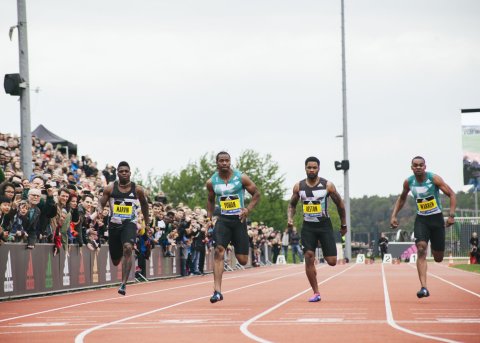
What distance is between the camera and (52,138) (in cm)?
4912

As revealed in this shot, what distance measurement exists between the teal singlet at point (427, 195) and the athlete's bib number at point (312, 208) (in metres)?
1.70

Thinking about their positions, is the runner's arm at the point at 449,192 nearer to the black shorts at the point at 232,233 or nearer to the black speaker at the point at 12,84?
the black shorts at the point at 232,233

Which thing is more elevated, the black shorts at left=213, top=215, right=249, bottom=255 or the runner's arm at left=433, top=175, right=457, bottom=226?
the runner's arm at left=433, top=175, right=457, bottom=226

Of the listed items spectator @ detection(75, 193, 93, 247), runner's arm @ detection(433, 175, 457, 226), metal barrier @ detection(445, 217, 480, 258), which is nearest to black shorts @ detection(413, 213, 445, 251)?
runner's arm @ detection(433, 175, 457, 226)

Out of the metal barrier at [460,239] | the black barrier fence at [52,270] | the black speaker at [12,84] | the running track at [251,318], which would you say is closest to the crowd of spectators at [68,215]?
the black barrier fence at [52,270]

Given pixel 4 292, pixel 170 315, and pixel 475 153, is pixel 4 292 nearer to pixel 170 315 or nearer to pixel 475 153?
pixel 170 315

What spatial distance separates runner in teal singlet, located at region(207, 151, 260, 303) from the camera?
1662 cm

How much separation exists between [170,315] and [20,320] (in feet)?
6.43

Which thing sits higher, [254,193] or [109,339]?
[254,193]

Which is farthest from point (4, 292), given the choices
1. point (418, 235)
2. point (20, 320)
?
point (418, 235)

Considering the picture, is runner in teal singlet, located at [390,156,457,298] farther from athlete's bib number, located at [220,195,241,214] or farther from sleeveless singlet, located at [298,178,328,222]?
athlete's bib number, located at [220,195,241,214]

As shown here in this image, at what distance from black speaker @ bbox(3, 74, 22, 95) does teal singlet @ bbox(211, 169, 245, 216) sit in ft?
28.4

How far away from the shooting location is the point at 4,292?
19500 millimetres

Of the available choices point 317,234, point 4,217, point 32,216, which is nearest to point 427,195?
point 317,234
